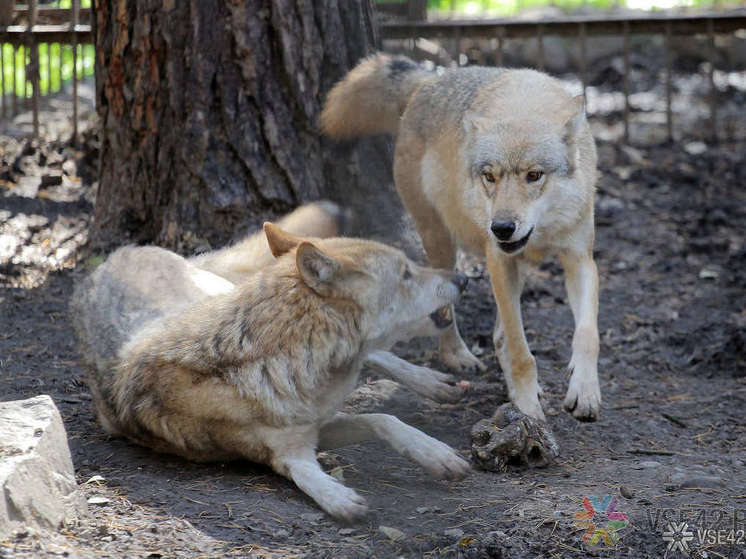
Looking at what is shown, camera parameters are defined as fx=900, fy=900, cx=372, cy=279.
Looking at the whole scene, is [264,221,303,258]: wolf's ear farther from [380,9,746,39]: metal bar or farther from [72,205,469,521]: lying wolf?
[380,9,746,39]: metal bar

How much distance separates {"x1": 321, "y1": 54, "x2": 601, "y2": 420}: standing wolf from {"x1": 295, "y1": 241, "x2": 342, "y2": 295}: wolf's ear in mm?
1043

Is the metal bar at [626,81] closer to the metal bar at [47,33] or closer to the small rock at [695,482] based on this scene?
the metal bar at [47,33]

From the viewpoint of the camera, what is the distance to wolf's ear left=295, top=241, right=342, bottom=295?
12.2 feet

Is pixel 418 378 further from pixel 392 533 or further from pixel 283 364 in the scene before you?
pixel 392 533

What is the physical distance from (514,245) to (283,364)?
1442 mm

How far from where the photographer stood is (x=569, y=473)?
13.4 ft

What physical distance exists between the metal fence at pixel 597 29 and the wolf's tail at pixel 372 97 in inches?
128

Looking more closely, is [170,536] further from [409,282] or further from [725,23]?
[725,23]

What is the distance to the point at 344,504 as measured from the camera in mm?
3561

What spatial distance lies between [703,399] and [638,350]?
0.77 m

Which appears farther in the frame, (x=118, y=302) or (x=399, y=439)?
(x=118, y=302)

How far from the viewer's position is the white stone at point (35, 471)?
9.84ft

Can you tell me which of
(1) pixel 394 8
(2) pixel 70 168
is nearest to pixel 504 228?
(2) pixel 70 168

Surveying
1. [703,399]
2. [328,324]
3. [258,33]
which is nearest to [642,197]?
[703,399]
